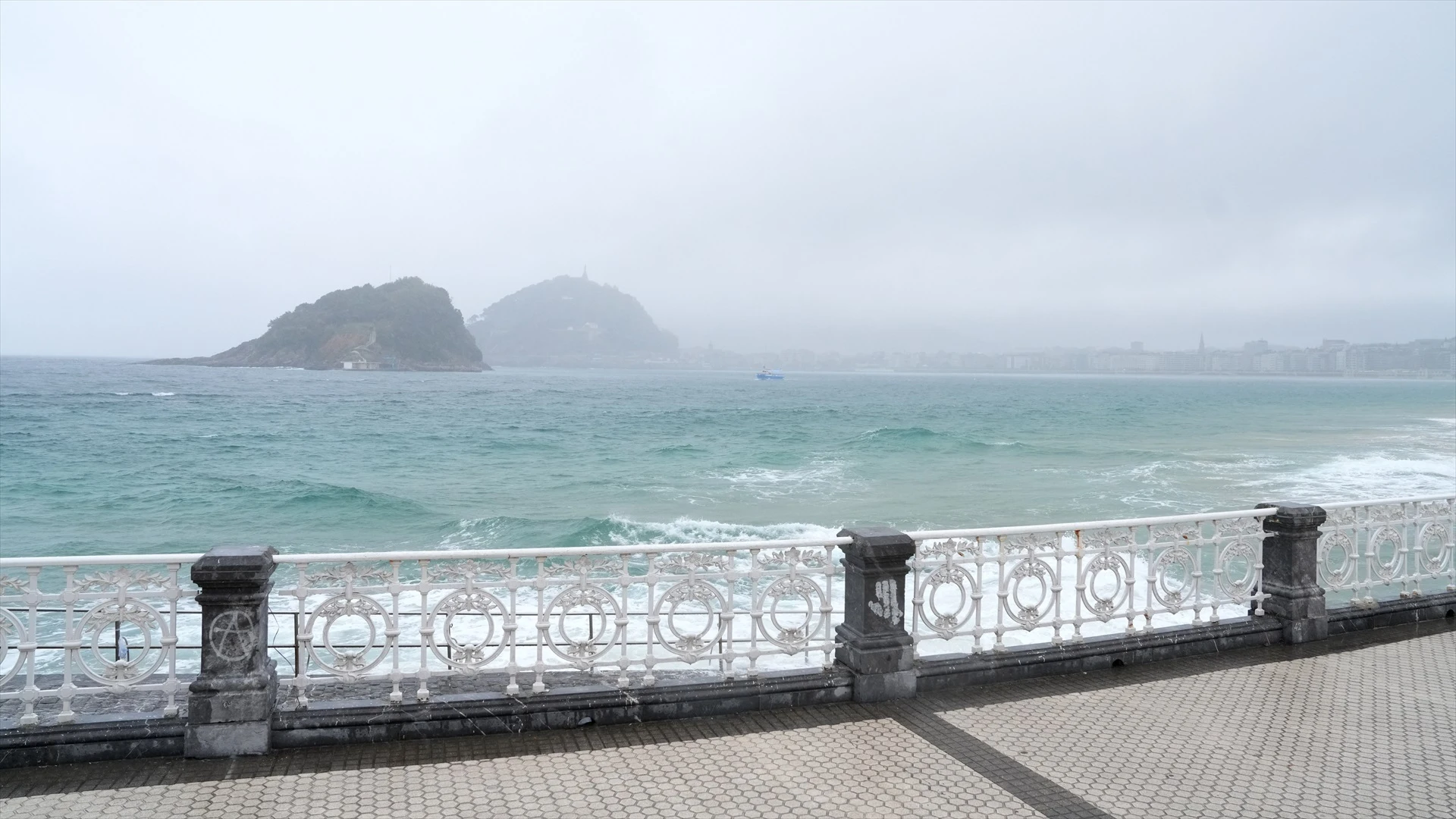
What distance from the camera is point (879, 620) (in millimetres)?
5367

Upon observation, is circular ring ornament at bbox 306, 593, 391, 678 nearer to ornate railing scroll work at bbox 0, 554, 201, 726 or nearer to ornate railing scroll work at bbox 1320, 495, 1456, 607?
ornate railing scroll work at bbox 0, 554, 201, 726

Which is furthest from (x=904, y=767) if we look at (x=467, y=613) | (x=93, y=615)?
(x=93, y=615)

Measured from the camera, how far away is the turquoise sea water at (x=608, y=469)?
26.2 meters

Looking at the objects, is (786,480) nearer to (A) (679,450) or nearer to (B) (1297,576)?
(A) (679,450)

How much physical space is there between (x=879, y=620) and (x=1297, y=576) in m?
3.57

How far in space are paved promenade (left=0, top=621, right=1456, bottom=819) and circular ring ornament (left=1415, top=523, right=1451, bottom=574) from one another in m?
2.27

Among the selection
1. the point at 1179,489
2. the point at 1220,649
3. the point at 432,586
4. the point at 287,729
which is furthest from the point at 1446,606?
the point at 1179,489

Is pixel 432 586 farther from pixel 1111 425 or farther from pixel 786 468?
pixel 1111 425

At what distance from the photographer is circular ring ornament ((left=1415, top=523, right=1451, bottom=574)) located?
7339 mm

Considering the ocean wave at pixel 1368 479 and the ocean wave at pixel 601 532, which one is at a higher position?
the ocean wave at pixel 1368 479

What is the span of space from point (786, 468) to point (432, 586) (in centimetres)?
3599

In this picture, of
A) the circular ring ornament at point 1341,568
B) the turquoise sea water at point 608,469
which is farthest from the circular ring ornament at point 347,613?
the turquoise sea water at point 608,469

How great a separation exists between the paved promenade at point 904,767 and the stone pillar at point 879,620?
0.13 m

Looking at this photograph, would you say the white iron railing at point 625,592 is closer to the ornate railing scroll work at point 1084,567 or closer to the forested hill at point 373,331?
the ornate railing scroll work at point 1084,567
